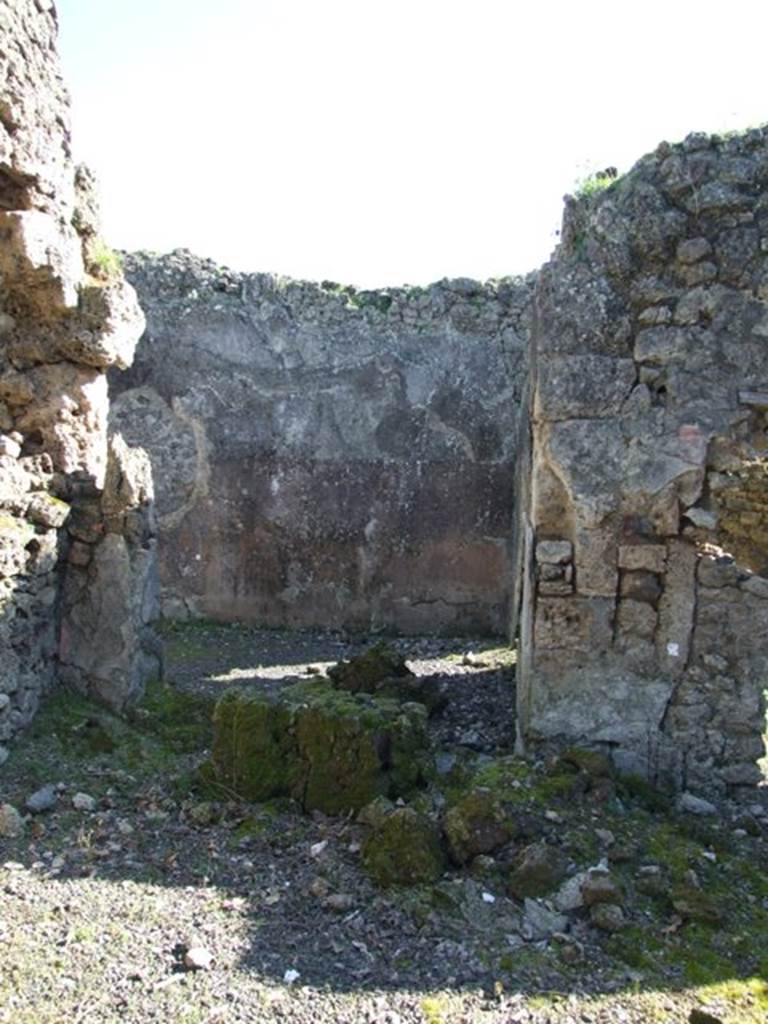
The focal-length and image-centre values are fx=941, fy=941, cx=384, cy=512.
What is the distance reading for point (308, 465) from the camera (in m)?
9.68

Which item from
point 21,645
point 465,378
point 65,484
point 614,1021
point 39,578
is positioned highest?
point 465,378

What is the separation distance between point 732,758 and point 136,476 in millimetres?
3624

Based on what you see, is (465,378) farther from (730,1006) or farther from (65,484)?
(730,1006)

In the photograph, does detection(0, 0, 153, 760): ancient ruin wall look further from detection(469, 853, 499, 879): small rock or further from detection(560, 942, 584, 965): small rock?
detection(560, 942, 584, 965): small rock

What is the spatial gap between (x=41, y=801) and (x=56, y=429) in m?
2.06

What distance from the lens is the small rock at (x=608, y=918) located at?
11.6 ft

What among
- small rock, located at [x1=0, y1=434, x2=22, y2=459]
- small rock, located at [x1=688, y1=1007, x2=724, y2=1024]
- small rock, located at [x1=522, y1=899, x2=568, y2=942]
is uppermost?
small rock, located at [x1=0, y1=434, x2=22, y2=459]

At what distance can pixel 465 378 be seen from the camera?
384 inches

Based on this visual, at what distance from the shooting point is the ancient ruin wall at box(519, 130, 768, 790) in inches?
186

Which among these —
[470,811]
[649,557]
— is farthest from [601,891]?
[649,557]

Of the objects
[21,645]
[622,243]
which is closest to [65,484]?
[21,645]

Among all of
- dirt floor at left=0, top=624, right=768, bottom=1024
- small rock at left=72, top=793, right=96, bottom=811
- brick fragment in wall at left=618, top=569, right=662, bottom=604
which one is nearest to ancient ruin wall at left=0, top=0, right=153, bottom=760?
dirt floor at left=0, top=624, right=768, bottom=1024

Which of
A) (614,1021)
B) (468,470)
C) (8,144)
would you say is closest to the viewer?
(614,1021)

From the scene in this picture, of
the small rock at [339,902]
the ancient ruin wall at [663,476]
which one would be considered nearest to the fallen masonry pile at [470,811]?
the small rock at [339,902]
